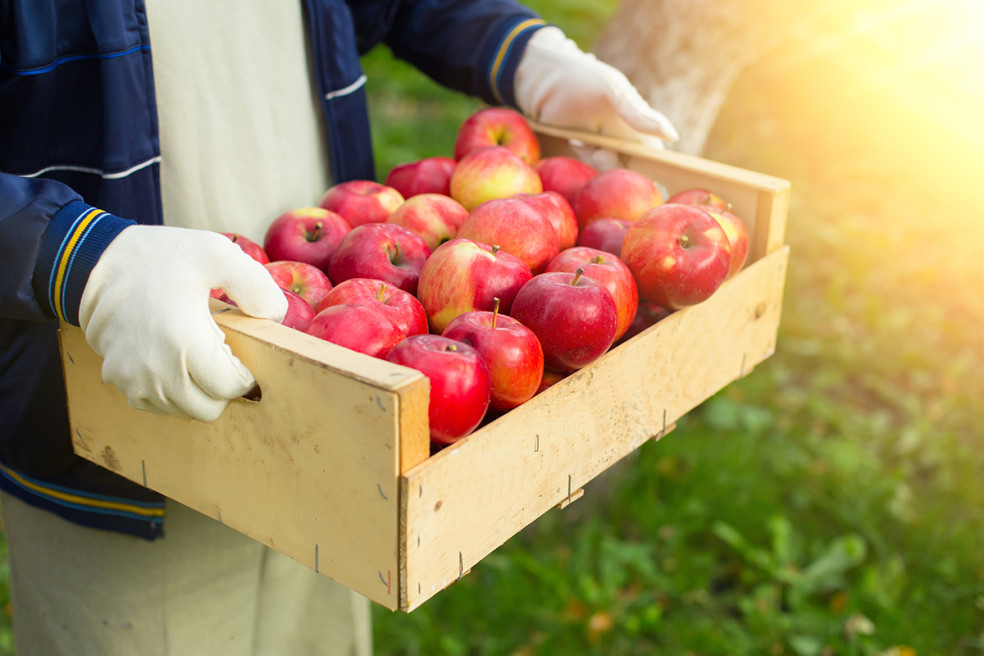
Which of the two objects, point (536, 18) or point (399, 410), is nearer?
point (399, 410)

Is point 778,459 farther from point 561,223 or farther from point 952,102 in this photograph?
point 952,102

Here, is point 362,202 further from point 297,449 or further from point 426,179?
point 297,449

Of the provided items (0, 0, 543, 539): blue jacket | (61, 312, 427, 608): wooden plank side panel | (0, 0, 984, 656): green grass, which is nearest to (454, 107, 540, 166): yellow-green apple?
(0, 0, 543, 539): blue jacket

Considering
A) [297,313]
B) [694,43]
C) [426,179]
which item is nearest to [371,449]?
[297,313]

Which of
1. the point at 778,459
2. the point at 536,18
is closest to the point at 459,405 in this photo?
the point at 536,18

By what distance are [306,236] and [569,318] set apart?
601 mm

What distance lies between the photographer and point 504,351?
1255 mm

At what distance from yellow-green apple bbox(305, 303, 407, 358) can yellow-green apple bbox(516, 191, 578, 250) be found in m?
0.45

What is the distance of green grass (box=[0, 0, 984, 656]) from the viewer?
8.35ft

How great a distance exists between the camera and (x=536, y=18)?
2.13m

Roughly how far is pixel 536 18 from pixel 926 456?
210 cm

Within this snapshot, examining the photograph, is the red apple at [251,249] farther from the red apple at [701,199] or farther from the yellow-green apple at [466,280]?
the red apple at [701,199]

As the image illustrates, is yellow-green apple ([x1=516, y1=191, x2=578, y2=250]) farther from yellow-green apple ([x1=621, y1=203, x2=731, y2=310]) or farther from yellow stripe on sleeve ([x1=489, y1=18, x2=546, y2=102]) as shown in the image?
yellow stripe on sleeve ([x1=489, y1=18, x2=546, y2=102])

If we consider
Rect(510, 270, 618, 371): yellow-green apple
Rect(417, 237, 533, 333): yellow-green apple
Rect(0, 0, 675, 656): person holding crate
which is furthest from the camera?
Rect(417, 237, 533, 333): yellow-green apple
